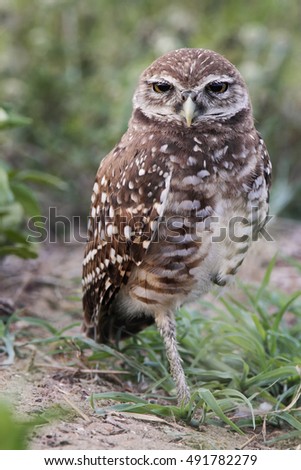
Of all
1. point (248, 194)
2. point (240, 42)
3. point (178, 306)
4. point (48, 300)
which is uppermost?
point (240, 42)

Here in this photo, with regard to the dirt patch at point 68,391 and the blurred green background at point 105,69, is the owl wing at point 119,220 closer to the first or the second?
the dirt patch at point 68,391

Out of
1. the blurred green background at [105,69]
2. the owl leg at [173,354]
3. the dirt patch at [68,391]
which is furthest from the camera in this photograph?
the blurred green background at [105,69]

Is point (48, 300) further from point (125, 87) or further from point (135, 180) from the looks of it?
point (125, 87)

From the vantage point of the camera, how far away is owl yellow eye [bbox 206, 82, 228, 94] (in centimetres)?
387

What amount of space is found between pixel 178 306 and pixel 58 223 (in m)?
3.08

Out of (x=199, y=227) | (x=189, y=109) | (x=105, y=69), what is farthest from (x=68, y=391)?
(x=105, y=69)

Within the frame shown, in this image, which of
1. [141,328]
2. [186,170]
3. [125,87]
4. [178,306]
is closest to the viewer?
[186,170]

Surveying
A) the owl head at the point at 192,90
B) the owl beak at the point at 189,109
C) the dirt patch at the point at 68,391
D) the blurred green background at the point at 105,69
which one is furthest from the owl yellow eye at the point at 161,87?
the blurred green background at the point at 105,69

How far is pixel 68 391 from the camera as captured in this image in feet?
12.4

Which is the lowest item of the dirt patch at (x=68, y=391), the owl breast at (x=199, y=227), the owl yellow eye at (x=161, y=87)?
the dirt patch at (x=68, y=391)

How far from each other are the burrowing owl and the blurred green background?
2672 mm

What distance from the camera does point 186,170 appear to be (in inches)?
148

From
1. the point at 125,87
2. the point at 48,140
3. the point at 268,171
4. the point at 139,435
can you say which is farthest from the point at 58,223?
the point at 139,435

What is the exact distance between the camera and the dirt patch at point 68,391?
3.15 metres
